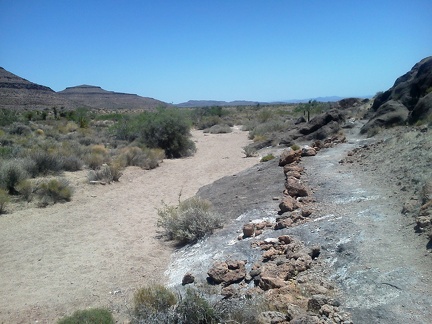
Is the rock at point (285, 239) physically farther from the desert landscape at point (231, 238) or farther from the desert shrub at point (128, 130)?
the desert shrub at point (128, 130)

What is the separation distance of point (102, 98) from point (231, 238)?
11486 centimetres

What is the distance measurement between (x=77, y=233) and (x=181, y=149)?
15364mm

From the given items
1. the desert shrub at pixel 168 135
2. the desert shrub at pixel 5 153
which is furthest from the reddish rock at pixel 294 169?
the desert shrub at pixel 168 135

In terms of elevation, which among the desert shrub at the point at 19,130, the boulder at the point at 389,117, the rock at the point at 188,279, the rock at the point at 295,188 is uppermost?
the boulder at the point at 389,117

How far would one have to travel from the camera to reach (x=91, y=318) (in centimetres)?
593

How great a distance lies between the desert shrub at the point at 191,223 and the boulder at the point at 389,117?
1251cm

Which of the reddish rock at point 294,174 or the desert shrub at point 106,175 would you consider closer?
the reddish rock at point 294,174

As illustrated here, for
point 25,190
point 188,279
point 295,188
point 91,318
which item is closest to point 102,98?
point 25,190

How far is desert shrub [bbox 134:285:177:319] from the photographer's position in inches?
224

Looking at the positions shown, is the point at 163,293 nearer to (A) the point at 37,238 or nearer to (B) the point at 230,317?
(B) the point at 230,317

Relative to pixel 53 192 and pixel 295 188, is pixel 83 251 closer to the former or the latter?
pixel 53 192

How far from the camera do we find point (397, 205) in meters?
7.93

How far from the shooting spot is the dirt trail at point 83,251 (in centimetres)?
712

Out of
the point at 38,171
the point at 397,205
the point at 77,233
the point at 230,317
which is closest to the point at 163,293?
the point at 230,317
